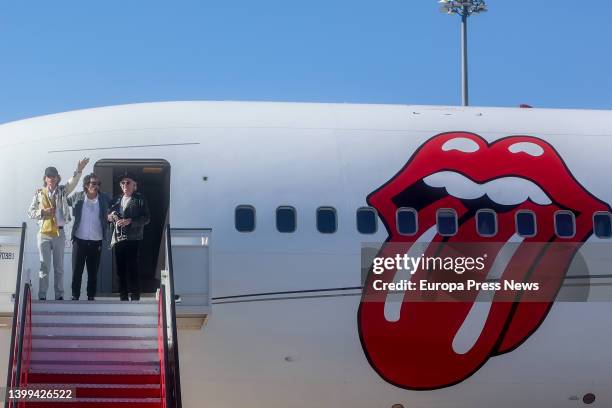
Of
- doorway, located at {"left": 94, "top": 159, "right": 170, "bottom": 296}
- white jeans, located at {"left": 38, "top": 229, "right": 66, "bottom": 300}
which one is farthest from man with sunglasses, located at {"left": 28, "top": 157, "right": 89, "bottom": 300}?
doorway, located at {"left": 94, "top": 159, "right": 170, "bottom": 296}

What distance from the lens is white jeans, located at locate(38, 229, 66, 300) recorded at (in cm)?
1395

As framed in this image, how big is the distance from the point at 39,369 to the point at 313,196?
14.3 ft

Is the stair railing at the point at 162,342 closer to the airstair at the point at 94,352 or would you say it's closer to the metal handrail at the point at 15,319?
the airstair at the point at 94,352

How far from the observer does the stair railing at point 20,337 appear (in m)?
12.1

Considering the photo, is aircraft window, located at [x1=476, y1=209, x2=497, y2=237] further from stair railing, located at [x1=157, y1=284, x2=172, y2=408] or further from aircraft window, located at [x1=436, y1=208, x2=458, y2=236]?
stair railing, located at [x1=157, y1=284, x2=172, y2=408]

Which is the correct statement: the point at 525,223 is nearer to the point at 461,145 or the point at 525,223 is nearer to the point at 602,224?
the point at 602,224

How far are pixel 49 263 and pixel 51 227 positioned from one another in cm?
47

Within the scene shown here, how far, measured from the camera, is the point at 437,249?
1495 centimetres

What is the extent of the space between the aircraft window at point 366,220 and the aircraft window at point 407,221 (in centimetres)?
33

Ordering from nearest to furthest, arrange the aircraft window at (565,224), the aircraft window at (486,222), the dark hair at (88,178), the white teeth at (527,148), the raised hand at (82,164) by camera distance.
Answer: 1. the dark hair at (88,178)
2. the raised hand at (82,164)
3. the aircraft window at (486,222)
4. the aircraft window at (565,224)
5. the white teeth at (527,148)

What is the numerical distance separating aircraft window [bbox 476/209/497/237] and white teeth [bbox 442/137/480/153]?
953mm

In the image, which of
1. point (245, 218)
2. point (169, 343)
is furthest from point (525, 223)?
point (169, 343)

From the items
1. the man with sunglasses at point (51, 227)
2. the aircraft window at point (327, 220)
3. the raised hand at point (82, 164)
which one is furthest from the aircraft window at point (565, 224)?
the man with sunglasses at point (51, 227)

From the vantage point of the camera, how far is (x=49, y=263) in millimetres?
14039
